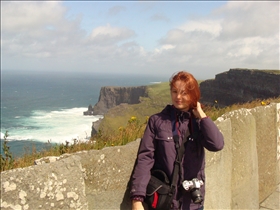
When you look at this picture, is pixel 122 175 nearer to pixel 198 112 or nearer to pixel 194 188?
pixel 194 188

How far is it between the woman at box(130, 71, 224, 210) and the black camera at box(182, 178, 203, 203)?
0.05 meters

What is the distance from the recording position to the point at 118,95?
408 ft

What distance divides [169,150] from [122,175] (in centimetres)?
56

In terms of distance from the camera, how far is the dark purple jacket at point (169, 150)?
2.62 metres

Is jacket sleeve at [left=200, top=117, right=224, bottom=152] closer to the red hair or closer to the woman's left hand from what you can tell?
the woman's left hand

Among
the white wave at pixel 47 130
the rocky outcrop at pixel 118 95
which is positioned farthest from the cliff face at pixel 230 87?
the rocky outcrop at pixel 118 95

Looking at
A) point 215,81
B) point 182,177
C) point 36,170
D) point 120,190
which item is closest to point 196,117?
point 182,177

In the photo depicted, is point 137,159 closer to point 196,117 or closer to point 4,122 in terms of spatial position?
point 196,117

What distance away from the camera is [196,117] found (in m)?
2.76

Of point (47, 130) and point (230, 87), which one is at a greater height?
point (230, 87)

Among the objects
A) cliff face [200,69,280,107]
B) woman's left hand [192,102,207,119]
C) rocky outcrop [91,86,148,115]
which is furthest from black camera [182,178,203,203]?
rocky outcrop [91,86,148,115]

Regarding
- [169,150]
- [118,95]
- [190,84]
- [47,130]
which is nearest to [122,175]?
[169,150]

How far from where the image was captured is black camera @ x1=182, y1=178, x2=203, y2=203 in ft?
8.63

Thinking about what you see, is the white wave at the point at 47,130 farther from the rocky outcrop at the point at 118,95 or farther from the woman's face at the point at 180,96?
the woman's face at the point at 180,96
